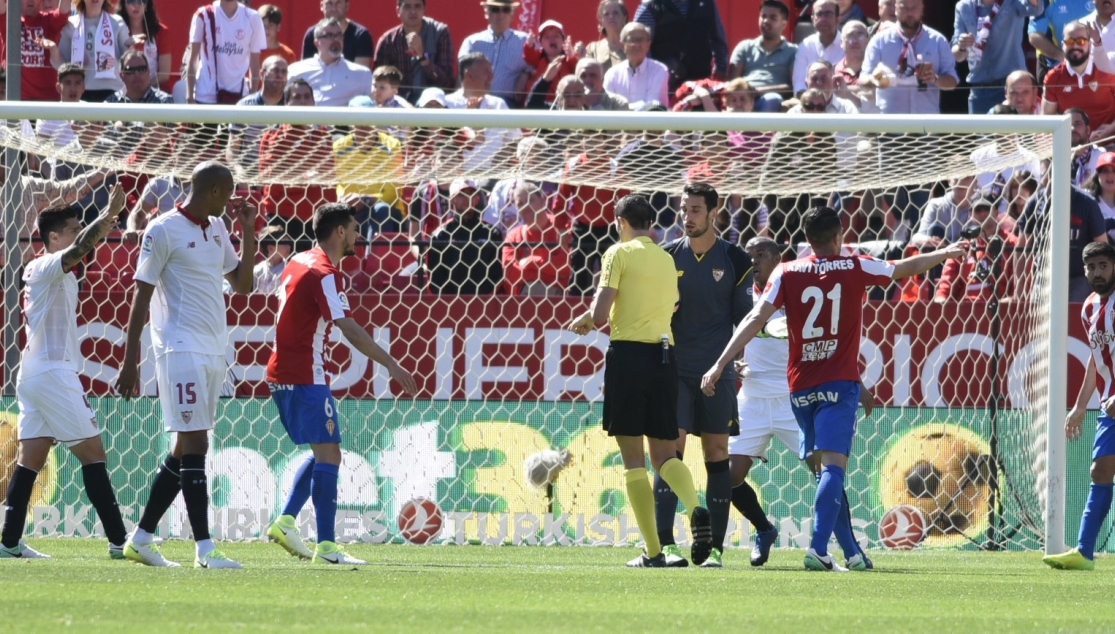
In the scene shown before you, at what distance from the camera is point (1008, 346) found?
10.6 meters

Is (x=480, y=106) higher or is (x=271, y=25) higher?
(x=271, y=25)

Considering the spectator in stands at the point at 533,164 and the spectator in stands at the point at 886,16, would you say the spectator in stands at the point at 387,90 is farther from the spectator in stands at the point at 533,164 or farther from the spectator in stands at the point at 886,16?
the spectator in stands at the point at 886,16

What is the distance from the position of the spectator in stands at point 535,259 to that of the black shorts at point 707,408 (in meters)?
2.71

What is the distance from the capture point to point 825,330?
7.46 metres

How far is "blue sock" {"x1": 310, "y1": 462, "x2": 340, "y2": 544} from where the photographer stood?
771 cm

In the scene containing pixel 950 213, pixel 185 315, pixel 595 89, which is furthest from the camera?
pixel 595 89

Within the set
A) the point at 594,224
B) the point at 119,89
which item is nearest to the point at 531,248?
the point at 594,224

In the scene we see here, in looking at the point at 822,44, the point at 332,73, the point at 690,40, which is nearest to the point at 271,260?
the point at 332,73

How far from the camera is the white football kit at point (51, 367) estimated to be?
7.93 metres

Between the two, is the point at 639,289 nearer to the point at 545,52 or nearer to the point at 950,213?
the point at 950,213

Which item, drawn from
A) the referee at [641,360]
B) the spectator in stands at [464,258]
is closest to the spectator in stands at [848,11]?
the spectator in stands at [464,258]

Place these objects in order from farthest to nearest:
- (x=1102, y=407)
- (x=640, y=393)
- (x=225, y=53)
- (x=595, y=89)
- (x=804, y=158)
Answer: (x=225, y=53) → (x=595, y=89) → (x=804, y=158) → (x=1102, y=407) → (x=640, y=393)

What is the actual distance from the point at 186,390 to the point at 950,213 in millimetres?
6843

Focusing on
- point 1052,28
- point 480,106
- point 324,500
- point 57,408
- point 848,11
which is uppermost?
point 848,11
